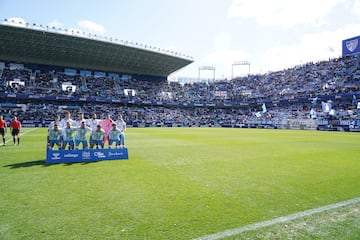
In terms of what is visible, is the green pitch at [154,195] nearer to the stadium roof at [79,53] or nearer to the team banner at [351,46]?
the stadium roof at [79,53]

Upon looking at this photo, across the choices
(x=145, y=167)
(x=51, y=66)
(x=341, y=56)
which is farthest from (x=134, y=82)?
(x=145, y=167)

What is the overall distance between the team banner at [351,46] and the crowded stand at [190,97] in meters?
2.41

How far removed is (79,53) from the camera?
2009 inches

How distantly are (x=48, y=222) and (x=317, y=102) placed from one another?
57.2 meters

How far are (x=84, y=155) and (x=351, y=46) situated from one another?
60027 millimetres

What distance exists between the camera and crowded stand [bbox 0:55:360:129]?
48.2 metres

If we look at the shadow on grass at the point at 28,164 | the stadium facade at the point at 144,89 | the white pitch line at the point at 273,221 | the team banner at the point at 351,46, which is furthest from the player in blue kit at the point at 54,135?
the team banner at the point at 351,46

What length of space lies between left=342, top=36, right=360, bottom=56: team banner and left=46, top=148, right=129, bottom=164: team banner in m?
57.8

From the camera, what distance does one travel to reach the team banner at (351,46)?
167 ft

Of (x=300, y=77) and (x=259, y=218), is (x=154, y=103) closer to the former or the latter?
(x=300, y=77)

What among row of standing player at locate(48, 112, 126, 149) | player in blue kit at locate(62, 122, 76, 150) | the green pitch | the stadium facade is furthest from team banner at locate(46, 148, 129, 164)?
the stadium facade

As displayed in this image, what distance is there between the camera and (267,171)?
9227mm

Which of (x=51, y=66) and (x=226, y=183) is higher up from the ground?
(x=51, y=66)

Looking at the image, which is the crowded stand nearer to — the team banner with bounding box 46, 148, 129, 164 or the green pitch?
the green pitch
